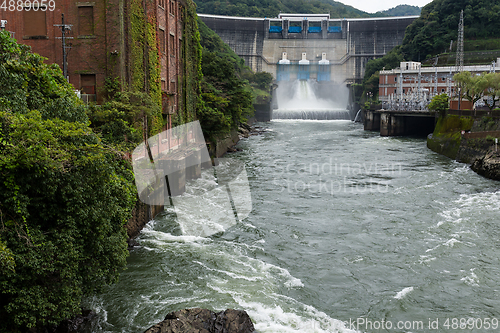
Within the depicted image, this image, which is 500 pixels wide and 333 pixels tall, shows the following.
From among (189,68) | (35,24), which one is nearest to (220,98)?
(189,68)

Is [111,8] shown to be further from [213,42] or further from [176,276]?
[213,42]

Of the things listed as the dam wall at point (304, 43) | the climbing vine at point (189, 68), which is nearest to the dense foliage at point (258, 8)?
the dam wall at point (304, 43)

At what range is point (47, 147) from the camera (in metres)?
11.3

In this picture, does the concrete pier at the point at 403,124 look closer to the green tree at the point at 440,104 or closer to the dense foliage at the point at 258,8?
the green tree at the point at 440,104

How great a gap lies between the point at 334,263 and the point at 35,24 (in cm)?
2032

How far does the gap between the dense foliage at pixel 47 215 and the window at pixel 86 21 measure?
12.7m

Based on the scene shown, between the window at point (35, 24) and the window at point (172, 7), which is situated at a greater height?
the window at point (172, 7)

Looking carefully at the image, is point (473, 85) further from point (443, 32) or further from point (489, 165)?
point (443, 32)

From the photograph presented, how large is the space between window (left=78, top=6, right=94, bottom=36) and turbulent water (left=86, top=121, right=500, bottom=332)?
35.2 ft

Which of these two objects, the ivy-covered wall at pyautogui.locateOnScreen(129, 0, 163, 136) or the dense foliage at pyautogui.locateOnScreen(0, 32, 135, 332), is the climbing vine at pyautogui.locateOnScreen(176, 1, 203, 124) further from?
the dense foliage at pyautogui.locateOnScreen(0, 32, 135, 332)

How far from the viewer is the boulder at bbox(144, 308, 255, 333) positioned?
37.6 feet

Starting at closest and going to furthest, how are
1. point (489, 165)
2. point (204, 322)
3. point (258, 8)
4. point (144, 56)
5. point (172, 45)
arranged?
1. point (204, 322)
2. point (144, 56)
3. point (489, 165)
4. point (172, 45)
5. point (258, 8)

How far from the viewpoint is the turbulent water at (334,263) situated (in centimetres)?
1377

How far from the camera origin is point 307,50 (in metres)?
121
